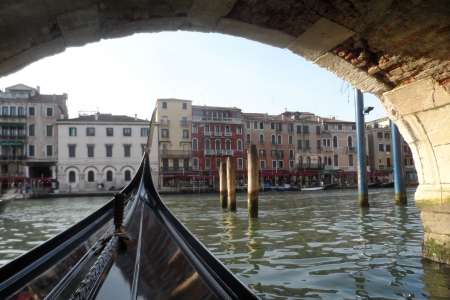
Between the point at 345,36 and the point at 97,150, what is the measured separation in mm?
26113

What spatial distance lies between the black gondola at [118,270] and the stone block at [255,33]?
1.04 meters

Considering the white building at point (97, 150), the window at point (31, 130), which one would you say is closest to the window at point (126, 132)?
the white building at point (97, 150)

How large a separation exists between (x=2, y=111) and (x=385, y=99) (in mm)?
27479

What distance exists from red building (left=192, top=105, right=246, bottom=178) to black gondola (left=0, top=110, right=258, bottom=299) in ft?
84.0

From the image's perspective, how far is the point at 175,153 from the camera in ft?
91.2

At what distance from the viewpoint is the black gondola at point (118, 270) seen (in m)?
1.38

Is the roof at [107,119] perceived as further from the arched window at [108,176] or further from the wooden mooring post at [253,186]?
the wooden mooring post at [253,186]

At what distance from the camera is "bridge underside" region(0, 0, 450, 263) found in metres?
1.62

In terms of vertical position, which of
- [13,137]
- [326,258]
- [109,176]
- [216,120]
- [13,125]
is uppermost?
[216,120]

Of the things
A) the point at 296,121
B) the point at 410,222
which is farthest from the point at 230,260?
the point at 296,121

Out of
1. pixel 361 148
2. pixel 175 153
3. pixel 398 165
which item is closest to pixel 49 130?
pixel 175 153

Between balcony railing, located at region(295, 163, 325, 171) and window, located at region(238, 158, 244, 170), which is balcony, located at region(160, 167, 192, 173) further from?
balcony railing, located at region(295, 163, 325, 171)

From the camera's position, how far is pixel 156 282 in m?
1.63

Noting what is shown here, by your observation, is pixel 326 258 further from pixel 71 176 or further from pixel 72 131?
pixel 72 131
